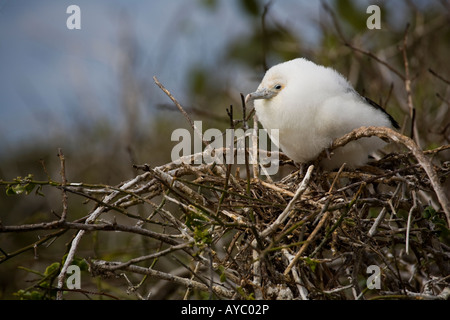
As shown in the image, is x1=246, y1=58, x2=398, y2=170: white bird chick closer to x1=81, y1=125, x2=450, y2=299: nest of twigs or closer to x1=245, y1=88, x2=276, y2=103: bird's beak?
x1=245, y1=88, x2=276, y2=103: bird's beak

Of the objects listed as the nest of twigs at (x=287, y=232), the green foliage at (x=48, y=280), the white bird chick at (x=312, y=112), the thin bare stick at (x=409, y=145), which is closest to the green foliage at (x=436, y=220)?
the nest of twigs at (x=287, y=232)

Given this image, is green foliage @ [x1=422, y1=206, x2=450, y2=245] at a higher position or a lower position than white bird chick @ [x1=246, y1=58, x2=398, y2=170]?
lower

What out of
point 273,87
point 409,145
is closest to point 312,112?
point 273,87

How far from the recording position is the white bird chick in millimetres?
2404

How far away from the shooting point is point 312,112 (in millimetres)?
2410

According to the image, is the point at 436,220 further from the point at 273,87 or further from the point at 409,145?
the point at 273,87

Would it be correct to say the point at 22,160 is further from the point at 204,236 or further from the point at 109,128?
the point at 204,236

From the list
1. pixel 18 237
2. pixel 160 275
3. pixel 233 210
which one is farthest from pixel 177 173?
pixel 18 237

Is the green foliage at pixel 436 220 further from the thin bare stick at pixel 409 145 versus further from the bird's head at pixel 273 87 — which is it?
the bird's head at pixel 273 87

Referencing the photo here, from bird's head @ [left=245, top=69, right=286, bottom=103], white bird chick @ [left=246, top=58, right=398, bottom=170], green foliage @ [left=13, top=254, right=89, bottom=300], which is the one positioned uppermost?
bird's head @ [left=245, top=69, right=286, bottom=103]

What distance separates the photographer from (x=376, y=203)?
2.17 m

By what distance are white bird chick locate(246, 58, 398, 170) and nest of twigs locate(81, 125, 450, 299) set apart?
0.37ft

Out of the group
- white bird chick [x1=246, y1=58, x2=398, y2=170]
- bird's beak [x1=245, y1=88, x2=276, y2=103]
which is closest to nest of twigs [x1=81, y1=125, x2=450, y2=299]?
white bird chick [x1=246, y1=58, x2=398, y2=170]
